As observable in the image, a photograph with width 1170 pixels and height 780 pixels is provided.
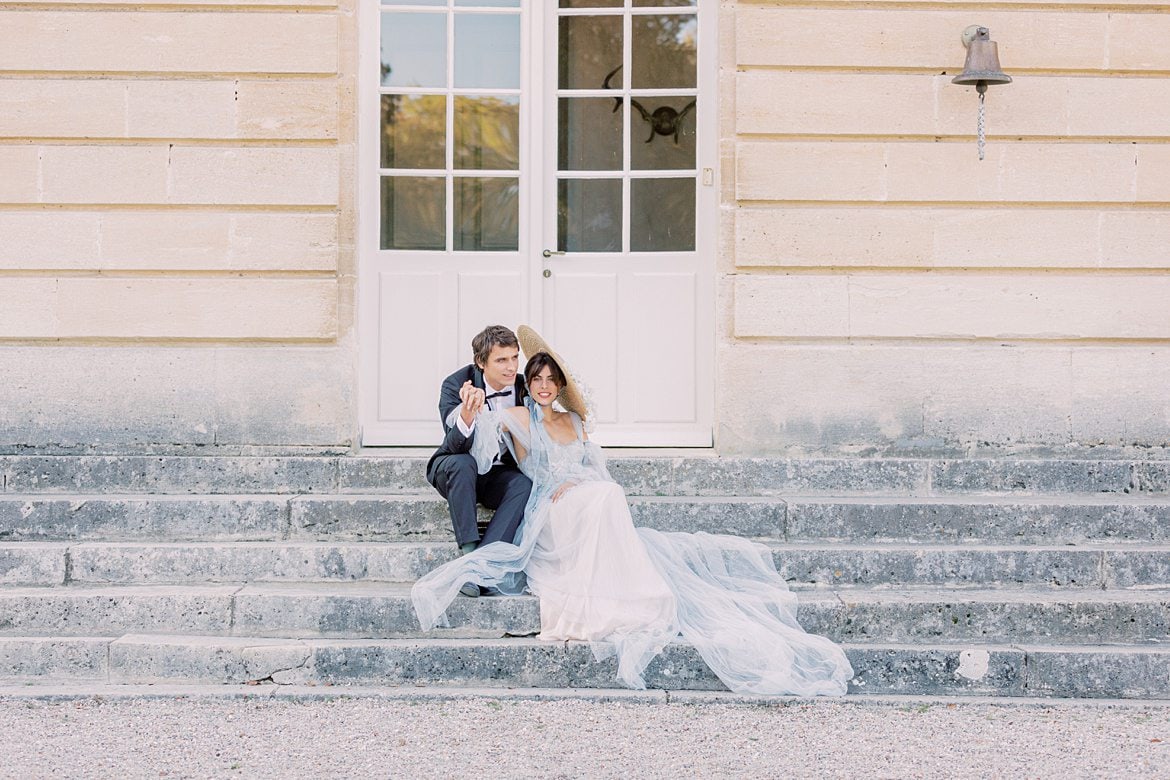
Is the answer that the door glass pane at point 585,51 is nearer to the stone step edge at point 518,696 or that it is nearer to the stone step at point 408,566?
the stone step at point 408,566

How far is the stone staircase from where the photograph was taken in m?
4.78

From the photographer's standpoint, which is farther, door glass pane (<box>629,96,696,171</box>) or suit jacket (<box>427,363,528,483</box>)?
door glass pane (<box>629,96,696,171</box>)

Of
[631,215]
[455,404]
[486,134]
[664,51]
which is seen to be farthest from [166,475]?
[664,51]

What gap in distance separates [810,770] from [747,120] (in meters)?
3.63

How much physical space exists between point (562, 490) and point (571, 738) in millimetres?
1313

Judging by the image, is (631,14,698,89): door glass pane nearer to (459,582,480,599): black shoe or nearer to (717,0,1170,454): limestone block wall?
(717,0,1170,454): limestone block wall

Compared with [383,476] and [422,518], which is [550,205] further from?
[422,518]

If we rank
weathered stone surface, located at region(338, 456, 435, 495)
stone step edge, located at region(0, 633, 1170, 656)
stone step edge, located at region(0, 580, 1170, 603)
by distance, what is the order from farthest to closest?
weathered stone surface, located at region(338, 456, 435, 495), stone step edge, located at region(0, 580, 1170, 603), stone step edge, located at region(0, 633, 1170, 656)

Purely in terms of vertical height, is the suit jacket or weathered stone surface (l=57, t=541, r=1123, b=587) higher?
the suit jacket

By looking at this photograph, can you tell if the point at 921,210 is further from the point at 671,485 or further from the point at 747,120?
the point at 671,485

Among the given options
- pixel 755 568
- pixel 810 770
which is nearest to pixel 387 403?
pixel 755 568

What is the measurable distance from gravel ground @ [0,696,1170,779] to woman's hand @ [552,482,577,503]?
950 mm

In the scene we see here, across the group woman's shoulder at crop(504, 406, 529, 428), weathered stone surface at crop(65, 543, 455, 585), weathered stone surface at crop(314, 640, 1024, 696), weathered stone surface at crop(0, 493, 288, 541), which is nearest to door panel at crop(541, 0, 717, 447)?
woman's shoulder at crop(504, 406, 529, 428)

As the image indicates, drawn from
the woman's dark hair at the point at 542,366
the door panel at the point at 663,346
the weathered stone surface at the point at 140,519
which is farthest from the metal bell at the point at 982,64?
the weathered stone surface at the point at 140,519
